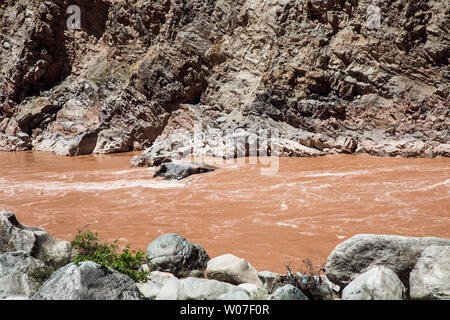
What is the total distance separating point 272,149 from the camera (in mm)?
14656

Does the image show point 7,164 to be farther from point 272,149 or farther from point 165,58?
point 272,149

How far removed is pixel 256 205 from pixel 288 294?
446cm

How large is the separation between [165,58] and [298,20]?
309 inches

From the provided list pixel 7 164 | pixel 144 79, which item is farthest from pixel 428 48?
pixel 7 164

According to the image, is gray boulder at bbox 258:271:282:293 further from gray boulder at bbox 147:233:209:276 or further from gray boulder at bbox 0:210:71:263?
gray boulder at bbox 0:210:71:263

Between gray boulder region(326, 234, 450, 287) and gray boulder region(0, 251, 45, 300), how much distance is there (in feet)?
10.5

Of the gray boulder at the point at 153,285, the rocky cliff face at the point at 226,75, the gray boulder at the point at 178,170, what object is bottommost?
the gray boulder at the point at 153,285

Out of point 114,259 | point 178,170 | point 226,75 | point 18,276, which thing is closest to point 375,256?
point 114,259

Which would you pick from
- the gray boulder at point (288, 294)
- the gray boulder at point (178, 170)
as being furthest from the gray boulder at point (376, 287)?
the gray boulder at point (178, 170)

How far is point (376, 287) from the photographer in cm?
288

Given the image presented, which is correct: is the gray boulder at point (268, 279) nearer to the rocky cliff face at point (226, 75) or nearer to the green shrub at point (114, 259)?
the green shrub at point (114, 259)

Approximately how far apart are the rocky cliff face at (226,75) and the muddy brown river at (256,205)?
273 cm

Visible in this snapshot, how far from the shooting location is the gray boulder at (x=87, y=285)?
2.77 meters
